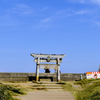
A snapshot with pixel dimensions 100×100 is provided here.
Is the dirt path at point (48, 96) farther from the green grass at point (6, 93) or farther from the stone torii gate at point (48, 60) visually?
the stone torii gate at point (48, 60)

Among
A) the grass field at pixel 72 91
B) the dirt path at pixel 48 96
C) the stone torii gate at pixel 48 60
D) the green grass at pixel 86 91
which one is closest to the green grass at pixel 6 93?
the grass field at pixel 72 91

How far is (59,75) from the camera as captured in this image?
23750 mm

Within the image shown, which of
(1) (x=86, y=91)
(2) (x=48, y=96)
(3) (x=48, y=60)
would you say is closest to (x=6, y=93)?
(2) (x=48, y=96)

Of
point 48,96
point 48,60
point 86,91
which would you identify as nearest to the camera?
point 48,96

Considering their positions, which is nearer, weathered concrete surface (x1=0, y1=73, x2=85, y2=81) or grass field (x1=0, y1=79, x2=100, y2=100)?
grass field (x1=0, y1=79, x2=100, y2=100)

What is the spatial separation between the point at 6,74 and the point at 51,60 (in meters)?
6.43

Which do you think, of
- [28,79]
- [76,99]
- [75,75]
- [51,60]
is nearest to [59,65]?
[51,60]

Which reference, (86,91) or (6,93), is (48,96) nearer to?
(6,93)

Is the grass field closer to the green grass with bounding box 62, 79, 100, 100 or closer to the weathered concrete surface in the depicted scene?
the green grass with bounding box 62, 79, 100, 100

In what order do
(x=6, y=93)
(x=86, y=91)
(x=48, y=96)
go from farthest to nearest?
1. (x=86, y=91)
2. (x=48, y=96)
3. (x=6, y=93)

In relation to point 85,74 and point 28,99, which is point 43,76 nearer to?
point 85,74

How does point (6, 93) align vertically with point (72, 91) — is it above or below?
above

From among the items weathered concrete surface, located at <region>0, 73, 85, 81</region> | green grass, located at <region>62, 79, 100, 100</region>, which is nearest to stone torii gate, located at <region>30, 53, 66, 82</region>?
weathered concrete surface, located at <region>0, 73, 85, 81</region>

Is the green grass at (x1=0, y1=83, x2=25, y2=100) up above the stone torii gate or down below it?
below
